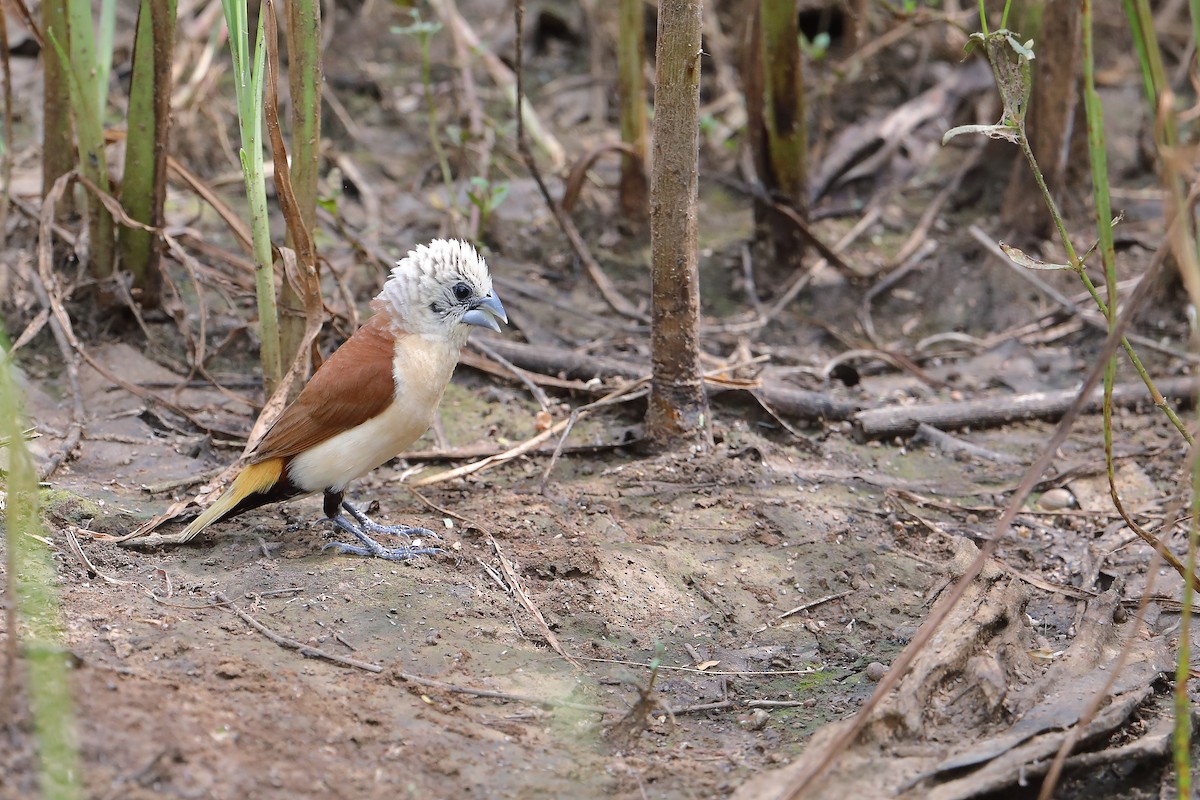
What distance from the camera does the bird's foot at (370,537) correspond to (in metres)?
3.58

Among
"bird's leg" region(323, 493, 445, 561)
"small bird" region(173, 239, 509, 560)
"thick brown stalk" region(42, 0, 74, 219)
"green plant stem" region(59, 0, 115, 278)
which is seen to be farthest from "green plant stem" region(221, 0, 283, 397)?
"thick brown stalk" region(42, 0, 74, 219)

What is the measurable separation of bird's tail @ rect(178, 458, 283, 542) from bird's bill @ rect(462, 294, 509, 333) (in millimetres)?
782

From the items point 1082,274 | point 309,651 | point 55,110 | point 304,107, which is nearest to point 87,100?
point 55,110

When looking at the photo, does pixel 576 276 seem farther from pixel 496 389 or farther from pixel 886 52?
pixel 886 52

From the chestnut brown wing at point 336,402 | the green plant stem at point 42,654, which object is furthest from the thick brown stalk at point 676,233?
the green plant stem at point 42,654

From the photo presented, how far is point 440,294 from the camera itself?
3.86 meters

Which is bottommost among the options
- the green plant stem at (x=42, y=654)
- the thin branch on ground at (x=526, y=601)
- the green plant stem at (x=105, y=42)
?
the thin branch on ground at (x=526, y=601)

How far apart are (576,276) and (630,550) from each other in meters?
2.76

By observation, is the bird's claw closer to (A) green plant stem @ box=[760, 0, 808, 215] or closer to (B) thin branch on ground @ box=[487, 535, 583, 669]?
(B) thin branch on ground @ box=[487, 535, 583, 669]

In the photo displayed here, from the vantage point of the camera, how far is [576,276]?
6230 mm

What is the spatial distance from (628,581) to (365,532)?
3.13ft

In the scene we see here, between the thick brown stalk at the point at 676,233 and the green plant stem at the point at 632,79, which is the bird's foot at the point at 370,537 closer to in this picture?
the thick brown stalk at the point at 676,233

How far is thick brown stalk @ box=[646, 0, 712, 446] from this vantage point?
12.8ft

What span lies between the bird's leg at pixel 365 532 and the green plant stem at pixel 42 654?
3.07 feet
